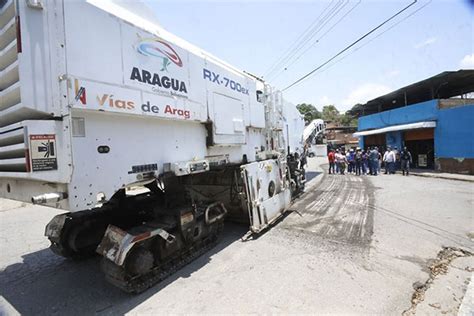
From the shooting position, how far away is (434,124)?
15234 millimetres

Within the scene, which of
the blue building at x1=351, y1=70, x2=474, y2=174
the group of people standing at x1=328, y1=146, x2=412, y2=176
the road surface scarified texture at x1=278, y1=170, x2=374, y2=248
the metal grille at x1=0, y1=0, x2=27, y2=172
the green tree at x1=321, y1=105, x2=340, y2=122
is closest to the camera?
the metal grille at x1=0, y1=0, x2=27, y2=172

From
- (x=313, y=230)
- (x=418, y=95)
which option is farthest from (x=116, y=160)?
(x=418, y=95)

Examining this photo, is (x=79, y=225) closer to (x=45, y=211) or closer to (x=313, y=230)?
(x=313, y=230)

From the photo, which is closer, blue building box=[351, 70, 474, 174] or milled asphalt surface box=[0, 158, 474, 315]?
milled asphalt surface box=[0, 158, 474, 315]

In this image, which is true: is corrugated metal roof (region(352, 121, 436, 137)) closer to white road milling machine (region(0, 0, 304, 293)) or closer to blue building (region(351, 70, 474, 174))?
blue building (region(351, 70, 474, 174))

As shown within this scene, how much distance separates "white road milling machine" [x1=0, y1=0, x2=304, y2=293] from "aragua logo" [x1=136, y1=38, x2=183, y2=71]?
16 millimetres

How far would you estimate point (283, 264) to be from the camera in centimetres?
409

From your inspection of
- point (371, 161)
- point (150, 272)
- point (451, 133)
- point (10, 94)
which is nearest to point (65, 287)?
point (150, 272)

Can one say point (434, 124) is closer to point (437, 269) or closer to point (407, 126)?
point (407, 126)

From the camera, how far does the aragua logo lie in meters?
3.24

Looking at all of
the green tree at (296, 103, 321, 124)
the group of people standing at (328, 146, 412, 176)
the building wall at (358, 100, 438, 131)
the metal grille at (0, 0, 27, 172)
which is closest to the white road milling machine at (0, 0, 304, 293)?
the metal grille at (0, 0, 27, 172)

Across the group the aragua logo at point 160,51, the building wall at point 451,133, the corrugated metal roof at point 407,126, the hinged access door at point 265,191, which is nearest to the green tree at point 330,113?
the corrugated metal roof at point 407,126

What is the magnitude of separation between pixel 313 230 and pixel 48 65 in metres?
5.36

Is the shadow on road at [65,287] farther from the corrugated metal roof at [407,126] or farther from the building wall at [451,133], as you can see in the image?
the corrugated metal roof at [407,126]
